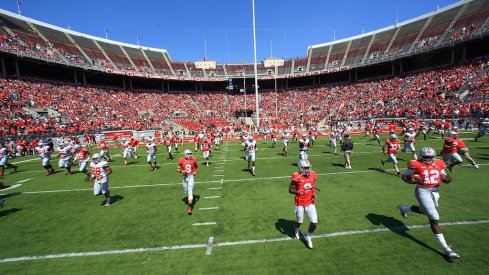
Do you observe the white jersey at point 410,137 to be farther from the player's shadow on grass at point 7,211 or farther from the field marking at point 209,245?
the player's shadow on grass at point 7,211

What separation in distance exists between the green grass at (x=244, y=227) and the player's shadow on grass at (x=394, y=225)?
0.03 metres

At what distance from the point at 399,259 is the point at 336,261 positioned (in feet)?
4.20

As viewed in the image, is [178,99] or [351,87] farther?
[178,99]

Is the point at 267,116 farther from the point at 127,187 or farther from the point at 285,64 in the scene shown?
the point at 127,187

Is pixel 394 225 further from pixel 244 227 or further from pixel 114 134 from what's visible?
pixel 114 134

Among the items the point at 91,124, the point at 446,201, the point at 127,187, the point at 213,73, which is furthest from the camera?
the point at 213,73

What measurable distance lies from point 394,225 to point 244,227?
395 cm

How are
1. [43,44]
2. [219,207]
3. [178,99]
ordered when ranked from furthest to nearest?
[178,99] → [43,44] → [219,207]

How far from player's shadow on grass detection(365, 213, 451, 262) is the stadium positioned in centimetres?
5

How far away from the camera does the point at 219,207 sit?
8.84 m

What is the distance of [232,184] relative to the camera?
11750mm

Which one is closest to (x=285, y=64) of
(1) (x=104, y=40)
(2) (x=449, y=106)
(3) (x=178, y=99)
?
(3) (x=178, y=99)

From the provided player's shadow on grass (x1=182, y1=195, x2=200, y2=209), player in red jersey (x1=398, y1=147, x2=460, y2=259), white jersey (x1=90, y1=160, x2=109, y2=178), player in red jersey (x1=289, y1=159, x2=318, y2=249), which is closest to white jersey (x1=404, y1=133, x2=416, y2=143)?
player in red jersey (x1=398, y1=147, x2=460, y2=259)

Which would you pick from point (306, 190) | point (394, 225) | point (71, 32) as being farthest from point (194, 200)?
point (71, 32)
